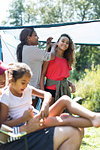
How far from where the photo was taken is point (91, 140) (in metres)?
3.69

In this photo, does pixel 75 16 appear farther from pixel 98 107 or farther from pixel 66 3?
pixel 98 107

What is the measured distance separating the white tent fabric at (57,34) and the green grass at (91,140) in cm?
154

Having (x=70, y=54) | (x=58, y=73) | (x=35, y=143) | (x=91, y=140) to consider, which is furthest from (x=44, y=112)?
(x=91, y=140)

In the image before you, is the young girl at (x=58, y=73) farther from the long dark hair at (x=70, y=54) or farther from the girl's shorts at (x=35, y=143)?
the girl's shorts at (x=35, y=143)

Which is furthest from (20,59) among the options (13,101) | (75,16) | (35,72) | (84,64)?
(75,16)

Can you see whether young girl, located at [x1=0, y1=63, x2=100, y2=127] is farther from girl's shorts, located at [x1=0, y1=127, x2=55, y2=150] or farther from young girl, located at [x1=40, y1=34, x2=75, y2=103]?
young girl, located at [x1=40, y1=34, x2=75, y2=103]

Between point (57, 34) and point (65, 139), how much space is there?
7.93 ft

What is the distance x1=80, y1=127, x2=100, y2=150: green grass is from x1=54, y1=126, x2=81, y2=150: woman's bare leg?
145 cm

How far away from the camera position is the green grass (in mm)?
3326

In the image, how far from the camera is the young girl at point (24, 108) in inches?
76.4

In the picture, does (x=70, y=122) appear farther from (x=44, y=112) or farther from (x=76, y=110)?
(x=44, y=112)

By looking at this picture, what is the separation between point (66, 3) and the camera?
62.2 feet


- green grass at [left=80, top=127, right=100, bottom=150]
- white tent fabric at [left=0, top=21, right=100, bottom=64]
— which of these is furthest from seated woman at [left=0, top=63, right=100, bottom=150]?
white tent fabric at [left=0, top=21, right=100, bottom=64]

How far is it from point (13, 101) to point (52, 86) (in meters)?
1.07
